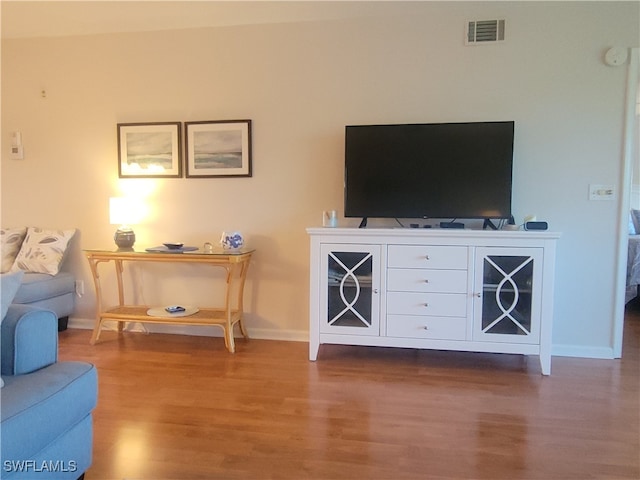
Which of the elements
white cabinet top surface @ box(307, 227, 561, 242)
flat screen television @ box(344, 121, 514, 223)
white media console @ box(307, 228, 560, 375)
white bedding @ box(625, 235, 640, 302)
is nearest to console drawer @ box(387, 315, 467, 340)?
white media console @ box(307, 228, 560, 375)

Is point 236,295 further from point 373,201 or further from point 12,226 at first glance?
point 12,226

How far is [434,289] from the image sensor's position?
2648 millimetres

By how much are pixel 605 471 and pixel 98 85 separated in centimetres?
397

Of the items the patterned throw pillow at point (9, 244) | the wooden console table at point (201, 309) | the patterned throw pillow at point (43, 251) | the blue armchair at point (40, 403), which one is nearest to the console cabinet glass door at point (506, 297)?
the wooden console table at point (201, 309)

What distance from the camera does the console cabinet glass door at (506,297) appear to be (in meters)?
2.57

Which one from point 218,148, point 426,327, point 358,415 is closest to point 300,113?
point 218,148

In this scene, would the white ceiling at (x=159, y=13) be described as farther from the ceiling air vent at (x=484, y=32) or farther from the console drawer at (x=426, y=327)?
the console drawer at (x=426, y=327)

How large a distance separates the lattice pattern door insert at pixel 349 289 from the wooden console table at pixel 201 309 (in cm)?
68

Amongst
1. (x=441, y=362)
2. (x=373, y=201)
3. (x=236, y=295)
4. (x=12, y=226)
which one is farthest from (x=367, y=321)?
(x=12, y=226)

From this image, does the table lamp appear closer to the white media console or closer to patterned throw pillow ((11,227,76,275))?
patterned throw pillow ((11,227,76,275))

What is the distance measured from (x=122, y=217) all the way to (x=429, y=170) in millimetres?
2278

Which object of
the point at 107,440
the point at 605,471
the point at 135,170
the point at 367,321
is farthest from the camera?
the point at 135,170

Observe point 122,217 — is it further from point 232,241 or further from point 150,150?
point 232,241

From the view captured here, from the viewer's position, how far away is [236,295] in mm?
3314
